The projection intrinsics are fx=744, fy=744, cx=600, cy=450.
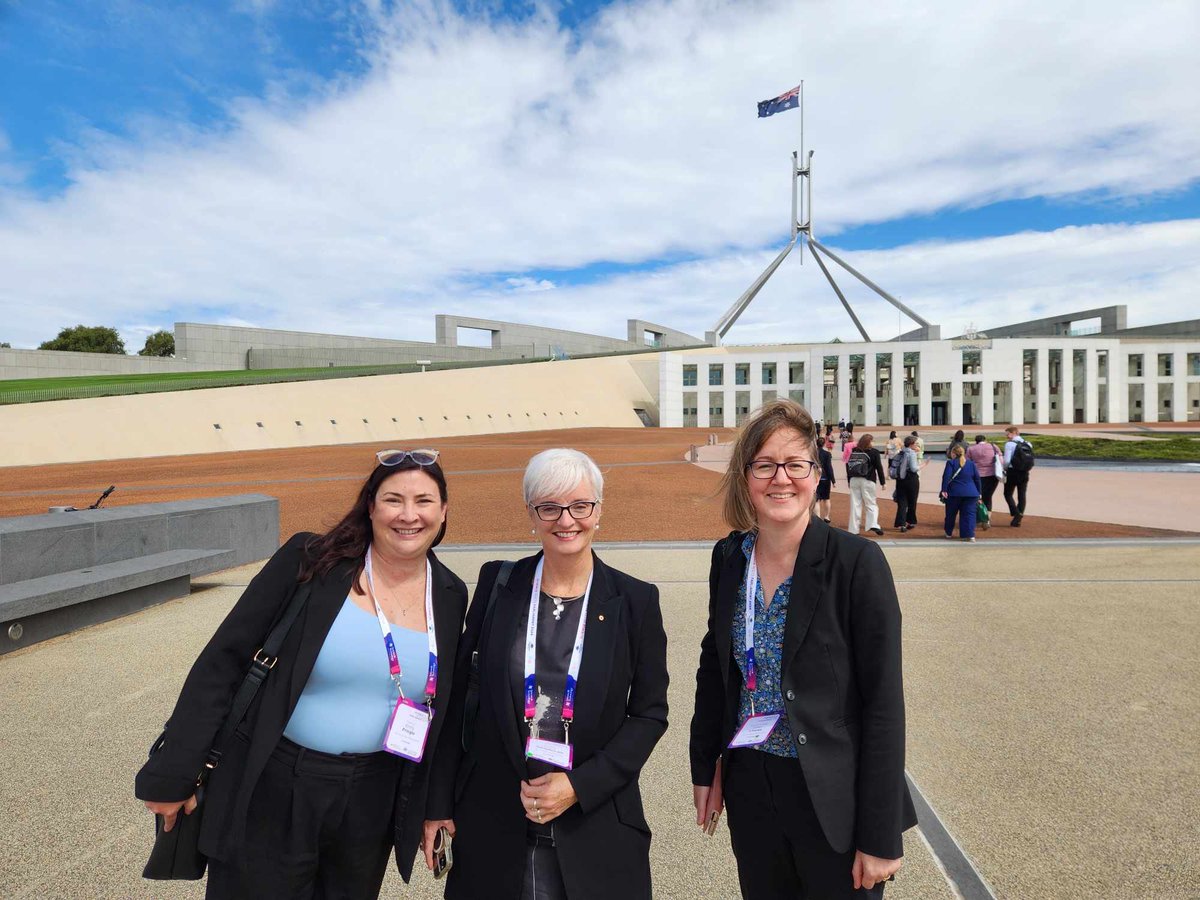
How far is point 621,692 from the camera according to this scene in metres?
2.06

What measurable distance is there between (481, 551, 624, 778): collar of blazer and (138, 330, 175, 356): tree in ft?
260

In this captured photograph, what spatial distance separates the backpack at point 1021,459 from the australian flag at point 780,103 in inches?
2154

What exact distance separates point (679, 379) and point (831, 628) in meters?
55.7

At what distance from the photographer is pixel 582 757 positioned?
1.99 m

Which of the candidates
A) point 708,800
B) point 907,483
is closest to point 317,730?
point 708,800

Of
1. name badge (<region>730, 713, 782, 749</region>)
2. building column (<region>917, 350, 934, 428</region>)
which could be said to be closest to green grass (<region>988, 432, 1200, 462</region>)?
name badge (<region>730, 713, 782, 749</region>)

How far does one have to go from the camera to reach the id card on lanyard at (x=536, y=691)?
1927 millimetres

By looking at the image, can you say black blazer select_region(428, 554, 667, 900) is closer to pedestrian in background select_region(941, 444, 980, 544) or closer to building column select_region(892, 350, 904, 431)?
pedestrian in background select_region(941, 444, 980, 544)

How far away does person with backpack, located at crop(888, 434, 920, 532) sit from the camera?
36.0 feet

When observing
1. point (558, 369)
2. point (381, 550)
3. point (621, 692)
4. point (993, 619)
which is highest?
point (558, 369)

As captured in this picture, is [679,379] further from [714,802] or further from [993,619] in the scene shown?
[714,802]

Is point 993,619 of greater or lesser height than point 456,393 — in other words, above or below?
below

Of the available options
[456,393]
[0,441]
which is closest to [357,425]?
[456,393]

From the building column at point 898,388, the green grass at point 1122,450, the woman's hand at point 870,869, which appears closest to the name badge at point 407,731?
the woman's hand at point 870,869
